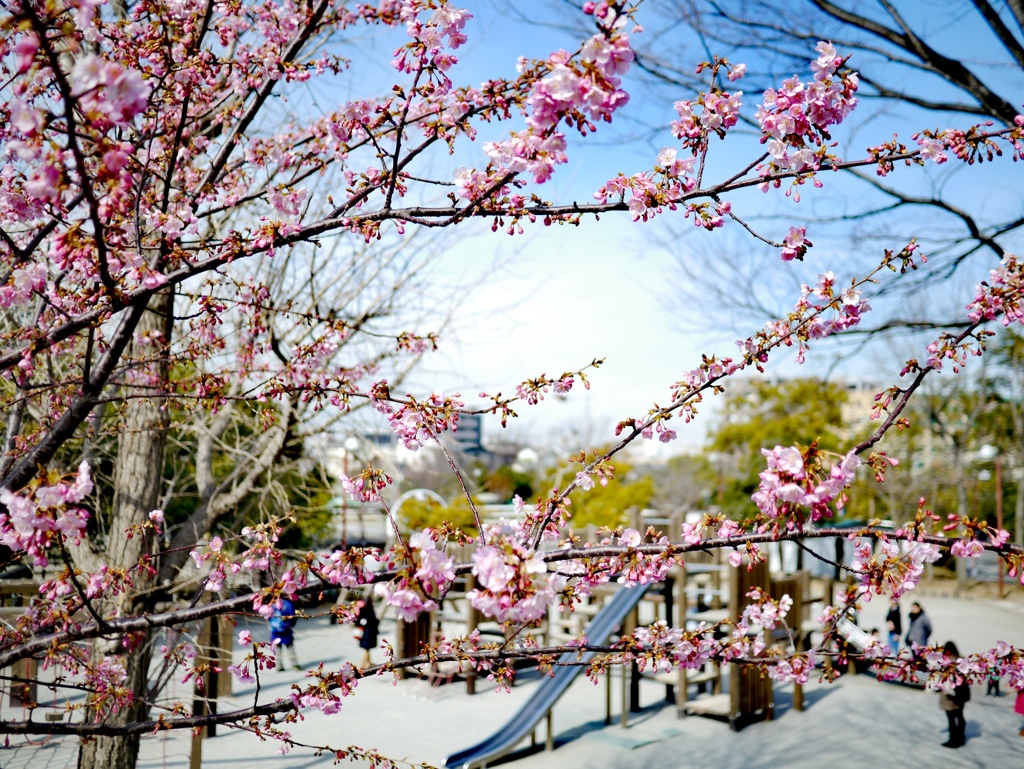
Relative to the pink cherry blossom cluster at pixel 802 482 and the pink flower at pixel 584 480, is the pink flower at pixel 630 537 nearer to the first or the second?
the pink flower at pixel 584 480

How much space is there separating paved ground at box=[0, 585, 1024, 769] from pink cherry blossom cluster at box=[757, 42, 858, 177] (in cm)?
624

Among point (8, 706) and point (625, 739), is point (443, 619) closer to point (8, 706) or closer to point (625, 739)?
point (625, 739)

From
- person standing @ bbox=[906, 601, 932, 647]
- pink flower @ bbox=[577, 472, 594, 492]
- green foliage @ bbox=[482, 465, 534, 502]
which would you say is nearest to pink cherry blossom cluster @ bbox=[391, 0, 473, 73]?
pink flower @ bbox=[577, 472, 594, 492]

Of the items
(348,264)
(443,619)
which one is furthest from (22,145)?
(443,619)

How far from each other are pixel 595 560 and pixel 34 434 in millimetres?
2444

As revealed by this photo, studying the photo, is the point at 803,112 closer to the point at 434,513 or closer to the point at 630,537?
the point at 630,537

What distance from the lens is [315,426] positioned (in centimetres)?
575

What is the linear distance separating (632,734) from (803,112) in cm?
793

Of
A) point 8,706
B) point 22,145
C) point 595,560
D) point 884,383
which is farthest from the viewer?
point 884,383

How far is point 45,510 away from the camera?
180cm

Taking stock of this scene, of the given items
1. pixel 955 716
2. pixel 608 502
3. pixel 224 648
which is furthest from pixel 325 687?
pixel 608 502

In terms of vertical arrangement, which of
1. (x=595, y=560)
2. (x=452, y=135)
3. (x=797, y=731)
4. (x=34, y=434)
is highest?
(x=452, y=135)

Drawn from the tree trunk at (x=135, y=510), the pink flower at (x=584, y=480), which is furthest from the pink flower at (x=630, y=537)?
the tree trunk at (x=135, y=510)

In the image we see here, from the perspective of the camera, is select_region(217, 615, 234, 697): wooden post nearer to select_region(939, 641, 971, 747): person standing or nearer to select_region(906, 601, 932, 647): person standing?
select_region(939, 641, 971, 747): person standing
